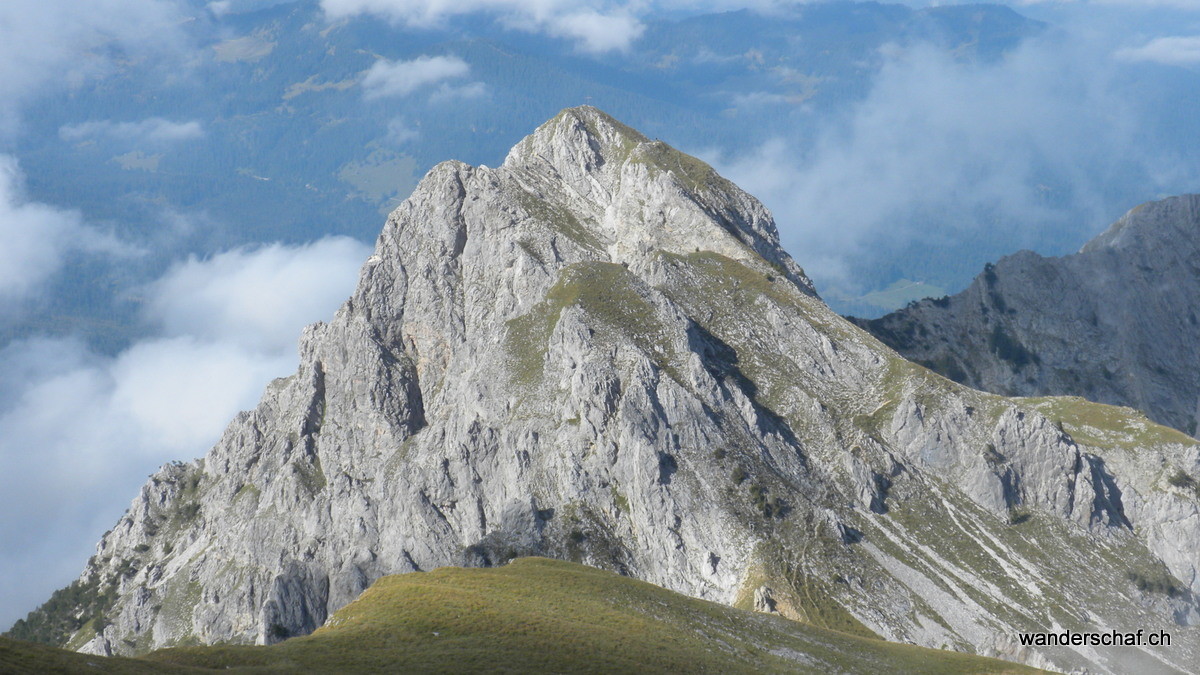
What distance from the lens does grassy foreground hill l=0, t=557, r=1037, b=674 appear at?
9381 cm

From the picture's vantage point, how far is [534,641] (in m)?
103

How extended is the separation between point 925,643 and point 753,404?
167 ft

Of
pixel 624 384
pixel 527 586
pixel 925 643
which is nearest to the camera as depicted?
pixel 527 586

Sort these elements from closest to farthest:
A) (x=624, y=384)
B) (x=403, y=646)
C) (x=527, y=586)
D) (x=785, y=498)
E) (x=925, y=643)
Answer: (x=403, y=646), (x=527, y=586), (x=925, y=643), (x=785, y=498), (x=624, y=384)

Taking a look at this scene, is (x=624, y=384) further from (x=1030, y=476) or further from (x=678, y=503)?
(x=1030, y=476)

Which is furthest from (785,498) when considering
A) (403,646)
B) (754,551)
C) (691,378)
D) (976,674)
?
(403,646)

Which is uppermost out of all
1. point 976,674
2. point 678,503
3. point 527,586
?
point 678,503

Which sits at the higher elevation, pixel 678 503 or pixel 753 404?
pixel 753 404

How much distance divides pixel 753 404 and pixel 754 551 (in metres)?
31.8

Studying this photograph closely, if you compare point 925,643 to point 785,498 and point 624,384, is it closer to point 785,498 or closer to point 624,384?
point 785,498

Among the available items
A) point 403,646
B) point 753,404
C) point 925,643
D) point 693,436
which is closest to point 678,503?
point 693,436

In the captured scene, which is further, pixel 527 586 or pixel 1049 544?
pixel 1049 544

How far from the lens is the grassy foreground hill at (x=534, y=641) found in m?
93.8

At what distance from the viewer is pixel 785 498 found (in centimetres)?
18338
